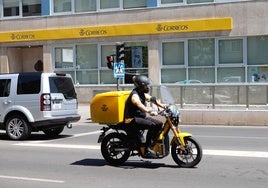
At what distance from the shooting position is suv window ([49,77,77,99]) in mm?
14734

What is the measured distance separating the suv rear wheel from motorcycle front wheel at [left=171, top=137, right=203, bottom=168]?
6.28 meters

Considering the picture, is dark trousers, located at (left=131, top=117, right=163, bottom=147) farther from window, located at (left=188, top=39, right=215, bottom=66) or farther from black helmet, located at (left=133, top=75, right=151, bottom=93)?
window, located at (left=188, top=39, right=215, bottom=66)

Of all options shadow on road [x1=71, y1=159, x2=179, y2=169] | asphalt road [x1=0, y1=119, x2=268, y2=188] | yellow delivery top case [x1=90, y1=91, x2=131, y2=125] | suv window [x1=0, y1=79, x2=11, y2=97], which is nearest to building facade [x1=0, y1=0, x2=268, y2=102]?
suv window [x1=0, y1=79, x2=11, y2=97]

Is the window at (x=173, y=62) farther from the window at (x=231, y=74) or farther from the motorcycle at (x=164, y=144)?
the motorcycle at (x=164, y=144)

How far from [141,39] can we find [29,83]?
15591 millimetres

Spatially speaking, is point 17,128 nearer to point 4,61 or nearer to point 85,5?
point 85,5

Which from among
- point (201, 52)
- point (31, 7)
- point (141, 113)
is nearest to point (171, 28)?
point (201, 52)

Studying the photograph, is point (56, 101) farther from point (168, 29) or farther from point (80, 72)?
point (80, 72)

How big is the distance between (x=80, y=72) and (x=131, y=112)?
22.3m

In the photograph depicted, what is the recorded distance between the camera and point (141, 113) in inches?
382

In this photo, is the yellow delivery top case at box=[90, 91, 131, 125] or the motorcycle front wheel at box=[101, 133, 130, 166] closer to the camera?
the yellow delivery top case at box=[90, 91, 131, 125]

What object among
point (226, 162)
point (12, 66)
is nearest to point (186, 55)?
point (12, 66)

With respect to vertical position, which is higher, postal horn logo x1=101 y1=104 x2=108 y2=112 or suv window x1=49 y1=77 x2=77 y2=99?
suv window x1=49 y1=77 x2=77 y2=99

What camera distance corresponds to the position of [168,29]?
28.7m
